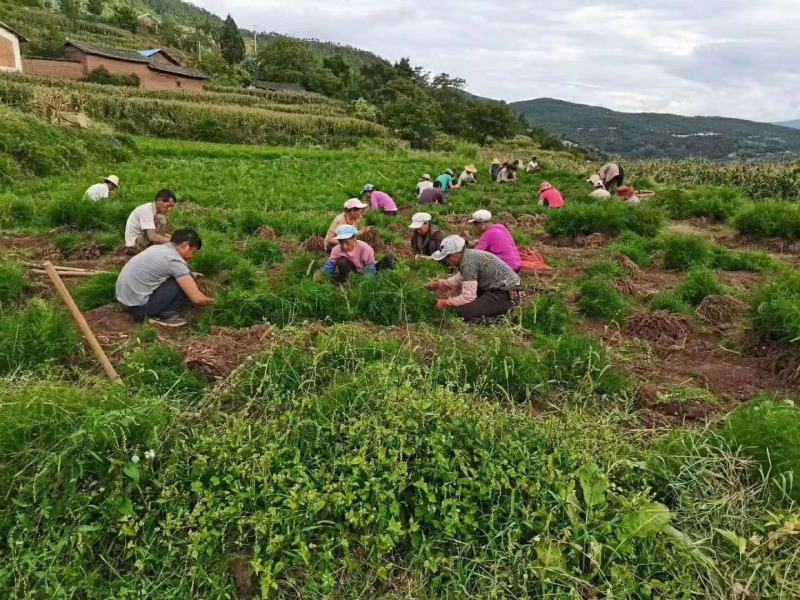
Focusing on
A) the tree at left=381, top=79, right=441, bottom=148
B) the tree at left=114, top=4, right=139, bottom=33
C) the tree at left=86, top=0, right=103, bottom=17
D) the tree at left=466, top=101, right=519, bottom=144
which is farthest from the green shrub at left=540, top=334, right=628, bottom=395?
the tree at left=86, top=0, right=103, bottom=17

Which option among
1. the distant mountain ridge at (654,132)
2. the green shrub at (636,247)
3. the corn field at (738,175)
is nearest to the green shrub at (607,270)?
the green shrub at (636,247)

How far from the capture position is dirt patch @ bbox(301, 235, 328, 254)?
26.6ft

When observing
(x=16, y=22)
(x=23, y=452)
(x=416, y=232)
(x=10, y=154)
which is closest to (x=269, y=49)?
(x=16, y=22)

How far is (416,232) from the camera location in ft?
25.7

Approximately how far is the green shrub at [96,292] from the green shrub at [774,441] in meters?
6.26

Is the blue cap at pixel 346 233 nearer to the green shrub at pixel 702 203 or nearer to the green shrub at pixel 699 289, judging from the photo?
the green shrub at pixel 699 289

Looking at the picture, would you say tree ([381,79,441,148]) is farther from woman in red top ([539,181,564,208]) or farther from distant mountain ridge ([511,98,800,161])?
distant mountain ridge ([511,98,800,161])

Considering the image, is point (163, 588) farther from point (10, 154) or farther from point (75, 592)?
point (10, 154)

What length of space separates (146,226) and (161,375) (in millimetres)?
4115

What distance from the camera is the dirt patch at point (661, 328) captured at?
5.59 metres

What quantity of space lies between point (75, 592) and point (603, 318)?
558 cm

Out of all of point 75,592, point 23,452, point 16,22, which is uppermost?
point 16,22

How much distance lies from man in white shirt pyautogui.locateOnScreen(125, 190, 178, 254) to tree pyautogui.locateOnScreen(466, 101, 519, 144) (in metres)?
60.6

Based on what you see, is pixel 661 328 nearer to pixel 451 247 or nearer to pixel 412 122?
pixel 451 247
